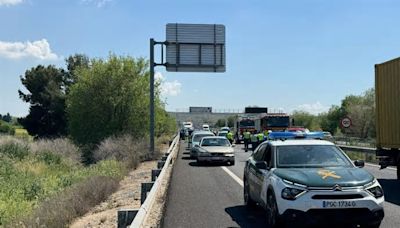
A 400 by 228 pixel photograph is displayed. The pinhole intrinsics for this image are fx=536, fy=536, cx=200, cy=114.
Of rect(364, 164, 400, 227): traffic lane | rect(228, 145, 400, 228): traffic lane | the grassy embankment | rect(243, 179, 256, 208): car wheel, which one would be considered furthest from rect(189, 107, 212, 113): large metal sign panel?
rect(243, 179, 256, 208): car wheel

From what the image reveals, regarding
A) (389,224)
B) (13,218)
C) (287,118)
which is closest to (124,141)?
(287,118)

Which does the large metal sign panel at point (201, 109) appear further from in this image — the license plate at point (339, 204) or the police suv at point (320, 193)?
the license plate at point (339, 204)

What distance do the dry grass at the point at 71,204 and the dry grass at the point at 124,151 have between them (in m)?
10.9

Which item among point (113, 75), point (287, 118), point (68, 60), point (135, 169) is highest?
point (68, 60)

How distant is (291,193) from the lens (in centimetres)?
830

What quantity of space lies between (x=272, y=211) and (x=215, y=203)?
374cm

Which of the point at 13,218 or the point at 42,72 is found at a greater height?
the point at 42,72

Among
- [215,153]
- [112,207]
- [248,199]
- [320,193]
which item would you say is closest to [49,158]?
[215,153]

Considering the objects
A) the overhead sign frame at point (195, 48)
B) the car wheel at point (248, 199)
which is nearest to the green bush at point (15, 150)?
the overhead sign frame at point (195, 48)

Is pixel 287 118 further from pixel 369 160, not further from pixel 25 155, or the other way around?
pixel 25 155

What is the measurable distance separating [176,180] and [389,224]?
9.67m

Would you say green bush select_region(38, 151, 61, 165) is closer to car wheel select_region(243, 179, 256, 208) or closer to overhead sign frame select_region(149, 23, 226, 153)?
overhead sign frame select_region(149, 23, 226, 153)

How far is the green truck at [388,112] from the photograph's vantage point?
54.5 ft

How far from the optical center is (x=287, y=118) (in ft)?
138
